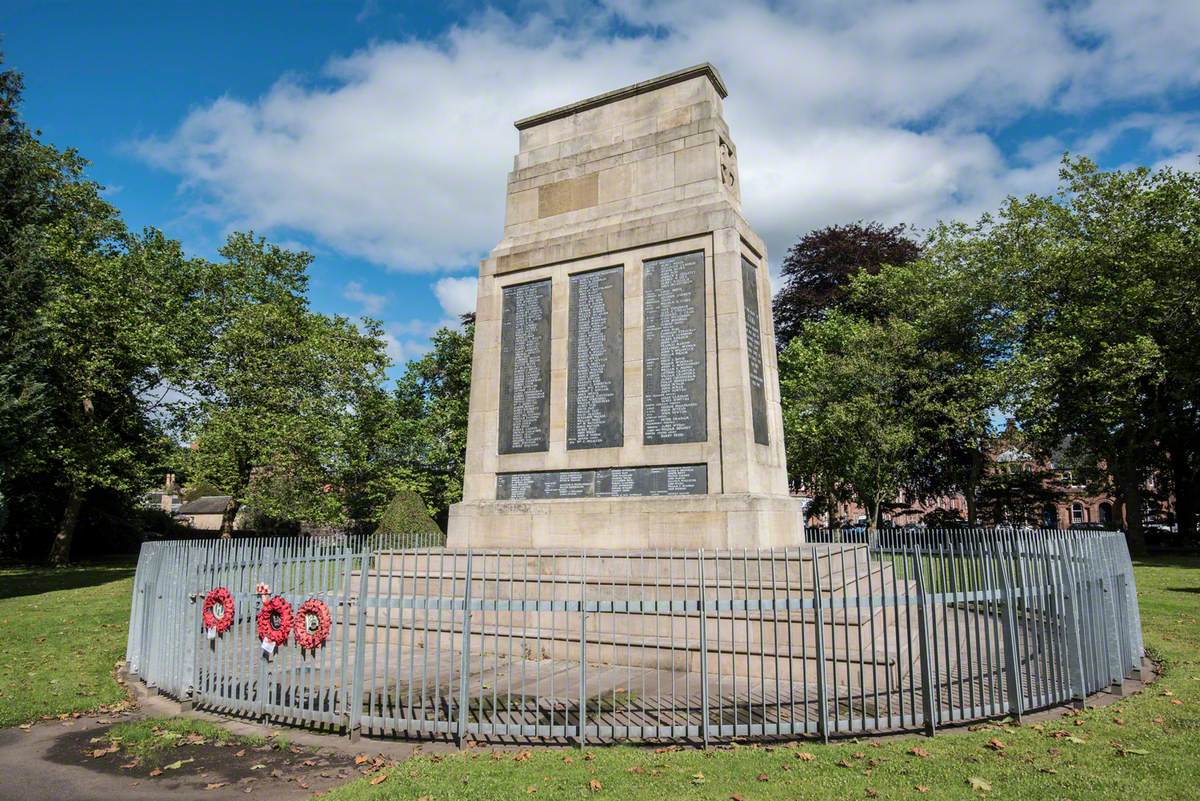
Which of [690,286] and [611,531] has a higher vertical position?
[690,286]

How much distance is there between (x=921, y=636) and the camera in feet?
21.7

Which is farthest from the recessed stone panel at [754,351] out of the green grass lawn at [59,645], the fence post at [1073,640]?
the green grass lawn at [59,645]

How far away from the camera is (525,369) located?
540 inches

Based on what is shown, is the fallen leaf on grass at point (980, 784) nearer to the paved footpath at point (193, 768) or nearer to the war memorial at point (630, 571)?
the war memorial at point (630, 571)

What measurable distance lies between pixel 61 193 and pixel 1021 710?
132ft

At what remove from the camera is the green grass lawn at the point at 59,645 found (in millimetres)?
8461

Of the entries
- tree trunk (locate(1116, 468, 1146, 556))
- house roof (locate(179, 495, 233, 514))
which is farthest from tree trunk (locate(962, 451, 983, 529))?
house roof (locate(179, 495, 233, 514))

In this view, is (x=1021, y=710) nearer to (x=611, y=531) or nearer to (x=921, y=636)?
(x=921, y=636)

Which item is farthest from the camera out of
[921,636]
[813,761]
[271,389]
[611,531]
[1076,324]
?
[271,389]

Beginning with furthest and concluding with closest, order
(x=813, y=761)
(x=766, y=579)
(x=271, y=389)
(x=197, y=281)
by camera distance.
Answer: (x=197, y=281)
(x=271, y=389)
(x=766, y=579)
(x=813, y=761)

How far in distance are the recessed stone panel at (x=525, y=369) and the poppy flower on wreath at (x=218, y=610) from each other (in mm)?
6160

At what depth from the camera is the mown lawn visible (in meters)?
5.18

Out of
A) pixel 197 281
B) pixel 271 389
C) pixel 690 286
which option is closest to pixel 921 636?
pixel 690 286

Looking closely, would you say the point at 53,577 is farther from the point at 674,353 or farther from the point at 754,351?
the point at 754,351
